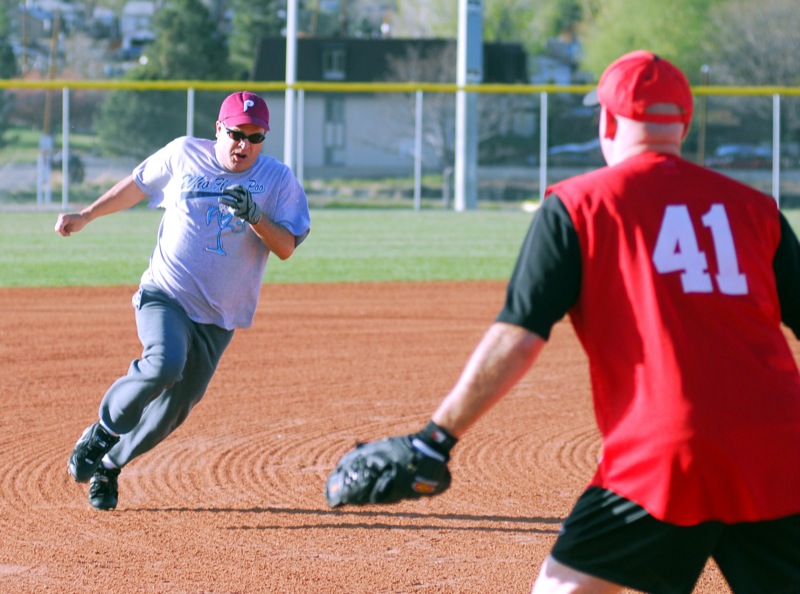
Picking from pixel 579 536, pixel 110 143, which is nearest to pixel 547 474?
pixel 579 536

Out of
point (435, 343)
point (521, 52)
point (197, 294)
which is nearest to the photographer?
point (197, 294)

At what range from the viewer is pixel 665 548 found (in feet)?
9.03

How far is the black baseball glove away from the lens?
2689mm

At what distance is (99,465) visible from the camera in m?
5.40

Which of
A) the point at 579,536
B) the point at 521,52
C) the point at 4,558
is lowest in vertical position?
the point at 4,558

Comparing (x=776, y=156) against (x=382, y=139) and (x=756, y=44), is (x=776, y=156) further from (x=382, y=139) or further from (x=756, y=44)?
(x=756, y=44)

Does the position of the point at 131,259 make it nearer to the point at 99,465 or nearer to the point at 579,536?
the point at 99,465

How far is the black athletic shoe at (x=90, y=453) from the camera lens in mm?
5305

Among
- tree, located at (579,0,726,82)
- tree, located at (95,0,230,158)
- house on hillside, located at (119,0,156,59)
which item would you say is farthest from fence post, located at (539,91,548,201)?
house on hillside, located at (119,0,156,59)

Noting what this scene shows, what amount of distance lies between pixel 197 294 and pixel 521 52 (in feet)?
186

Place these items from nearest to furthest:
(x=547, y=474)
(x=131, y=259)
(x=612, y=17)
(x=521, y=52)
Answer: (x=547, y=474) < (x=131, y=259) < (x=521, y=52) < (x=612, y=17)

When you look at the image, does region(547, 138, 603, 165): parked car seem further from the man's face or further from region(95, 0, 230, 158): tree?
the man's face

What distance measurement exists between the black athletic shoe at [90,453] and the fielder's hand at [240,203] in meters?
1.18

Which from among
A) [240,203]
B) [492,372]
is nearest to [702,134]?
[240,203]
